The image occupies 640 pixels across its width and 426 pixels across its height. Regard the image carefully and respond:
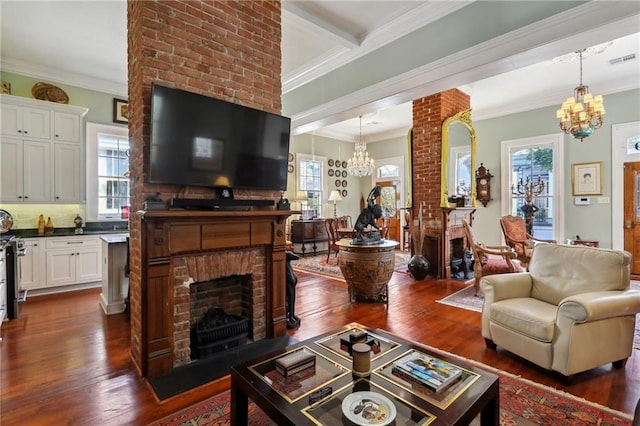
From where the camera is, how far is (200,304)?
2.79m

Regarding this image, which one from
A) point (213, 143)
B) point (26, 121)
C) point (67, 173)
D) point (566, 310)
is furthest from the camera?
point (67, 173)

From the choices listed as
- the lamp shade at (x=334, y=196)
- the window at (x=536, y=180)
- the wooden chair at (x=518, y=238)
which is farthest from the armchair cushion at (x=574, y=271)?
the lamp shade at (x=334, y=196)

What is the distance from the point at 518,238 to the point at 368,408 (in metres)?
5.10

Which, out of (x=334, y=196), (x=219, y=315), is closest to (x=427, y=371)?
(x=219, y=315)

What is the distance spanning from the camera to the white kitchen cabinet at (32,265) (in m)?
4.31

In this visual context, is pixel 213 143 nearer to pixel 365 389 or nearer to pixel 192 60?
pixel 192 60

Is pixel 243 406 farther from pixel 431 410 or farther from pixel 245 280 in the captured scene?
pixel 245 280

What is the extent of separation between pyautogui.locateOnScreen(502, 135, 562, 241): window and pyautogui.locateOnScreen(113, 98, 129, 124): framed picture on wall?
773 centimetres

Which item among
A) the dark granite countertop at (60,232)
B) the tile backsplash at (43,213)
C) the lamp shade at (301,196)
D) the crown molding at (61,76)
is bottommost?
the dark granite countertop at (60,232)

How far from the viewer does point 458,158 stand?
5.83 meters

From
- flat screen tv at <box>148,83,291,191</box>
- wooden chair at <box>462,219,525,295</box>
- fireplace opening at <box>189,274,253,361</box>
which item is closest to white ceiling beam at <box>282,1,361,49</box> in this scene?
flat screen tv at <box>148,83,291,191</box>

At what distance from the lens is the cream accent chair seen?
2.18 meters

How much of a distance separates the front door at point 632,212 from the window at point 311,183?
633cm

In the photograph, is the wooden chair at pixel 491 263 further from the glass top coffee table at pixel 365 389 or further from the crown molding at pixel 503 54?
→ the glass top coffee table at pixel 365 389
